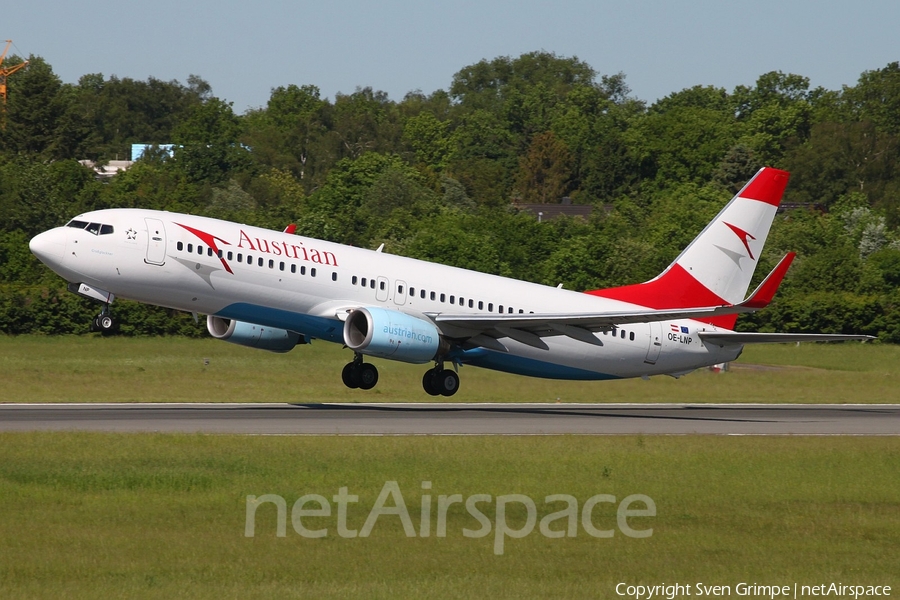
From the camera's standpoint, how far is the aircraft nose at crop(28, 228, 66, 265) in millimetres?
34906

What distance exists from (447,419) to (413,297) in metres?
4.96

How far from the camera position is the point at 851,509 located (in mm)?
22234

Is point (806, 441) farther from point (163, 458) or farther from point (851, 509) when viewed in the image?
point (163, 458)

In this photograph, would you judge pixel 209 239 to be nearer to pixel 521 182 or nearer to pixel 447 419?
pixel 447 419

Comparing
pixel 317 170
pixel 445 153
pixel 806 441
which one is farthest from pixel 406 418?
pixel 445 153

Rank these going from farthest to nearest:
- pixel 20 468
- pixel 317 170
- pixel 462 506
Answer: pixel 317 170
pixel 20 468
pixel 462 506

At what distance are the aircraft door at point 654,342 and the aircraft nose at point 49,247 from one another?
18662mm

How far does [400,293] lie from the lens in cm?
3922

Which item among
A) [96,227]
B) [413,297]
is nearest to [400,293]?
[413,297]

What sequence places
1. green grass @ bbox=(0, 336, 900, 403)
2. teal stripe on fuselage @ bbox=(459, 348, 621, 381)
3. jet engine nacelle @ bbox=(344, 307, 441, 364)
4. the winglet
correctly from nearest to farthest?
1. the winglet
2. jet engine nacelle @ bbox=(344, 307, 441, 364)
3. teal stripe on fuselage @ bbox=(459, 348, 621, 381)
4. green grass @ bbox=(0, 336, 900, 403)

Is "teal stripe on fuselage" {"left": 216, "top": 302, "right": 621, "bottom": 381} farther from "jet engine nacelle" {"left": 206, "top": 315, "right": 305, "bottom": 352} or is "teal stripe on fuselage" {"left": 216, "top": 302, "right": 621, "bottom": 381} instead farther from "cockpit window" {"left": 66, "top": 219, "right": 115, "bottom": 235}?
"cockpit window" {"left": 66, "top": 219, "right": 115, "bottom": 235}

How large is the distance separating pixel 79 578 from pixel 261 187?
4620 inches

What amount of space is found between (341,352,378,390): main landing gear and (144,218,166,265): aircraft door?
7.05m

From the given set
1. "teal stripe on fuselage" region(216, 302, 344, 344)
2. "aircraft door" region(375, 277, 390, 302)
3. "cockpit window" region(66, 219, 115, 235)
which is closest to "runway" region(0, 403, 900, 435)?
"teal stripe on fuselage" region(216, 302, 344, 344)
